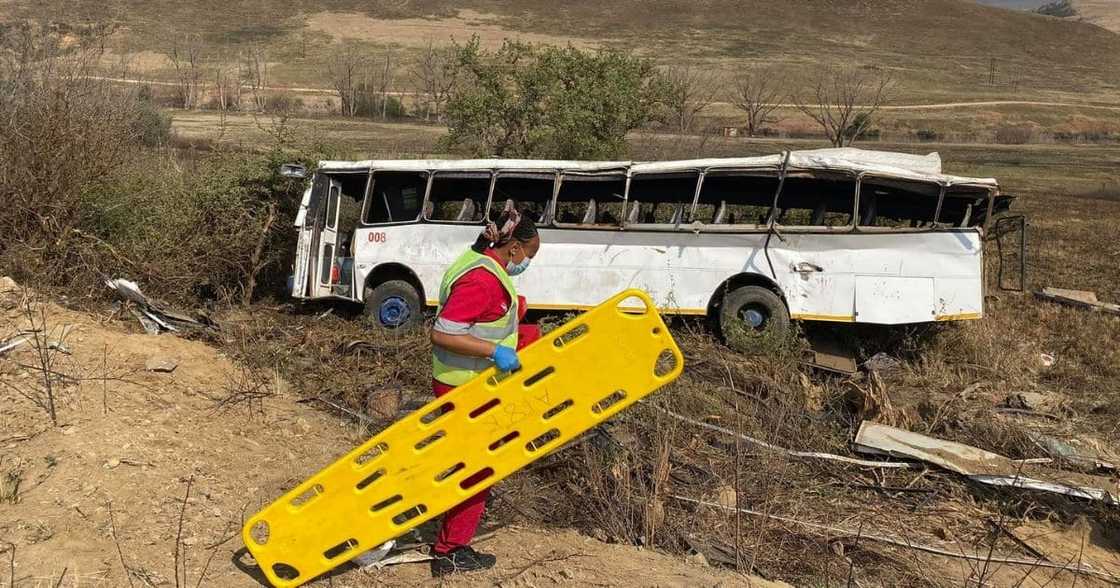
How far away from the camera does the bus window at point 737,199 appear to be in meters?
10.0

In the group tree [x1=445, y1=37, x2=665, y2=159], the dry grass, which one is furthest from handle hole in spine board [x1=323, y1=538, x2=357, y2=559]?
tree [x1=445, y1=37, x2=665, y2=159]

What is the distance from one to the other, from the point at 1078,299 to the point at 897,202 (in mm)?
3636

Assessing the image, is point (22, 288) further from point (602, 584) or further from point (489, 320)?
point (602, 584)

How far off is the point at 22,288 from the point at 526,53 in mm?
12815

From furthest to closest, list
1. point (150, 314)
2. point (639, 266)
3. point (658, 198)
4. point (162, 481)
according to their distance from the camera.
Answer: point (658, 198) < point (639, 266) < point (150, 314) < point (162, 481)

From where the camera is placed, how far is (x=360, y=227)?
9.70 meters

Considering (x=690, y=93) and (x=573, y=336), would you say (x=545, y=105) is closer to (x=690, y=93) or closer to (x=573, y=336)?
(x=573, y=336)

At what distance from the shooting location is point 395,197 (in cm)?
995

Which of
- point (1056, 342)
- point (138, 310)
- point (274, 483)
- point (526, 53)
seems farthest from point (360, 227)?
point (526, 53)

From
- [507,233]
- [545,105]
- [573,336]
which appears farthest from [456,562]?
[545,105]

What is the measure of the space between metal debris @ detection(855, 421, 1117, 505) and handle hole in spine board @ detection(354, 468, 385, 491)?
3.65 meters

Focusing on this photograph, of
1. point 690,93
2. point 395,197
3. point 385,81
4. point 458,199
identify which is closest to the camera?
point 395,197

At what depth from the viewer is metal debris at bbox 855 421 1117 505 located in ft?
18.6

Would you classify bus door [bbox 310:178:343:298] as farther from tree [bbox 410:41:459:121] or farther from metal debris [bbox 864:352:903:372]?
tree [bbox 410:41:459:121]
